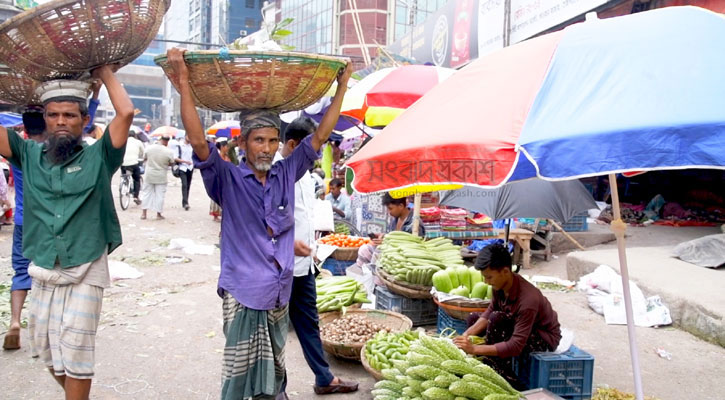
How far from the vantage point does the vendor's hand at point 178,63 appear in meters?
2.57

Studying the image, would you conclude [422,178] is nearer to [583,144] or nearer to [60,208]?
[583,144]

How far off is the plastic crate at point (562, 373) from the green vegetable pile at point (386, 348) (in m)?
0.94

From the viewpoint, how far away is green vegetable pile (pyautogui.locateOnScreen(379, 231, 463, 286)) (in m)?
5.41

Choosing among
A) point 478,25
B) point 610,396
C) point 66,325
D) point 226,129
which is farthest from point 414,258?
point 226,129

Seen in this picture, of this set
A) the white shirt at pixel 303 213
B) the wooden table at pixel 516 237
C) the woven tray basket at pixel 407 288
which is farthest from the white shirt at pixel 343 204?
the white shirt at pixel 303 213

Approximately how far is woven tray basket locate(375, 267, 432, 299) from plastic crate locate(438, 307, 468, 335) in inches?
10.7

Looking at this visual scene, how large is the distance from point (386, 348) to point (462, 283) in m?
1.25

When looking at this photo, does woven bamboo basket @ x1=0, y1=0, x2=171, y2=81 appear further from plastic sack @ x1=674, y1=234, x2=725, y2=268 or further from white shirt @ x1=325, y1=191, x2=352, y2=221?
plastic sack @ x1=674, y1=234, x2=725, y2=268

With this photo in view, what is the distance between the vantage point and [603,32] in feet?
7.69

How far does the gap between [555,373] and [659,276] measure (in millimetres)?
3879

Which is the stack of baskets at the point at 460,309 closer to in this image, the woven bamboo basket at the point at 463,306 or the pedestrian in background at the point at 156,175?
the woven bamboo basket at the point at 463,306

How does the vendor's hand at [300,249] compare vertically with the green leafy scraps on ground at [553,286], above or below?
above

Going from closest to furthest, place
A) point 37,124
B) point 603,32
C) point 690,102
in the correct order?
point 690,102, point 603,32, point 37,124

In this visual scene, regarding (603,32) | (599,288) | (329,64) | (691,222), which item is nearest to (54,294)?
(329,64)
